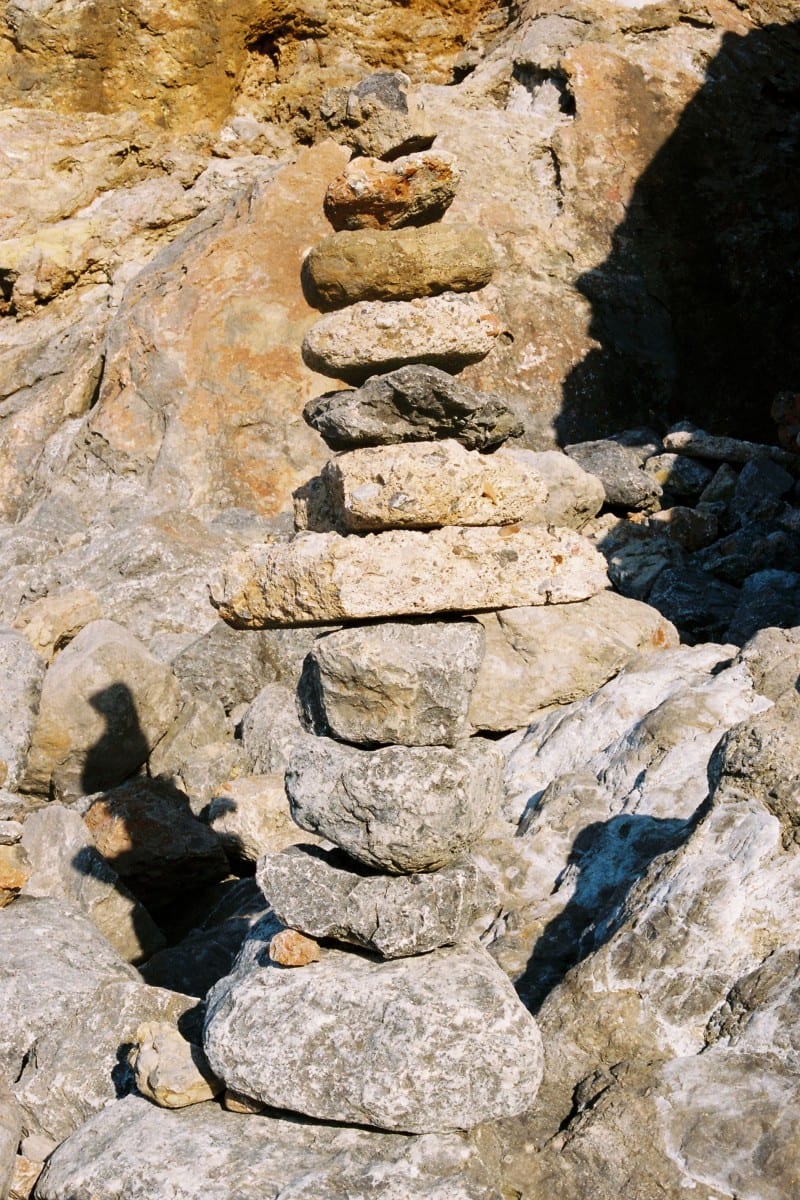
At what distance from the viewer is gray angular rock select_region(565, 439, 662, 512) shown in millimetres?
12438

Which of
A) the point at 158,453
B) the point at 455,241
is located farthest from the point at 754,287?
the point at 455,241

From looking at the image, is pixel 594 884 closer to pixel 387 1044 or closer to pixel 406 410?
pixel 387 1044

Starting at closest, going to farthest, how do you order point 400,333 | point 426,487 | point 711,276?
point 426,487
point 400,333
point 711,276

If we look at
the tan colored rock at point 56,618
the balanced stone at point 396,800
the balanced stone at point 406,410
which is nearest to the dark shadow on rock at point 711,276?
the tan colored rock at point 56,618

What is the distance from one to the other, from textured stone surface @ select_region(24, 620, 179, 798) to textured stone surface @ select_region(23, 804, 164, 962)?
146cm

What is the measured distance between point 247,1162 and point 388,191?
462 centimetres

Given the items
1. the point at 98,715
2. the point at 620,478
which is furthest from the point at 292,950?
the point at 620,478

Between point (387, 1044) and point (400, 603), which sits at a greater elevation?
point (400, 603)

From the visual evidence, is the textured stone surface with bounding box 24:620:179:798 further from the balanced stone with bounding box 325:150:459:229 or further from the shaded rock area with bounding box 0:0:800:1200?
the balanced stone with bounding box 325:150:459:229

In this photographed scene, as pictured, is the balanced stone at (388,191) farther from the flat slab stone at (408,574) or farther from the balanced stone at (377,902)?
the balanced stone at (377,902)

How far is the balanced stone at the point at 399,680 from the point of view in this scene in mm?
5258

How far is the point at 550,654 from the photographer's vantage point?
9.67m

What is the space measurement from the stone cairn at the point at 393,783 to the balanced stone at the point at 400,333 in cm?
22

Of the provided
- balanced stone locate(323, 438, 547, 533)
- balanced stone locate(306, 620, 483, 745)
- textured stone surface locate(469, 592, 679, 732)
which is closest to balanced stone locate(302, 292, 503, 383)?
balanced stone locate(323, 438, 547, 533)
